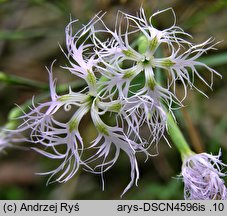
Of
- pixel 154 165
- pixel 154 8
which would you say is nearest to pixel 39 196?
pixel 154 165

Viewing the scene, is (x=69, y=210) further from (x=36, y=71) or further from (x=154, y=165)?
(x=36, y=71)

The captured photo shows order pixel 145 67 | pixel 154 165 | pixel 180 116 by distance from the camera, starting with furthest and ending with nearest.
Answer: pixel 154 165 < pixel 180 116 < pixel 145 67

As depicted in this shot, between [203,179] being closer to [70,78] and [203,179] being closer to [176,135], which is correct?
[176,135]

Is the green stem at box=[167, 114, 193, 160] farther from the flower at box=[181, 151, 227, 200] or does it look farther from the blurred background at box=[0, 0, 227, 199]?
the blurred background at box=[0, 0, 227, 199]

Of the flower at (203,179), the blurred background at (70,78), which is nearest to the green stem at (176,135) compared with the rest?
the flower at (203,179)

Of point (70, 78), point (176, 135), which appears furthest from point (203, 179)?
point (70, 78)
